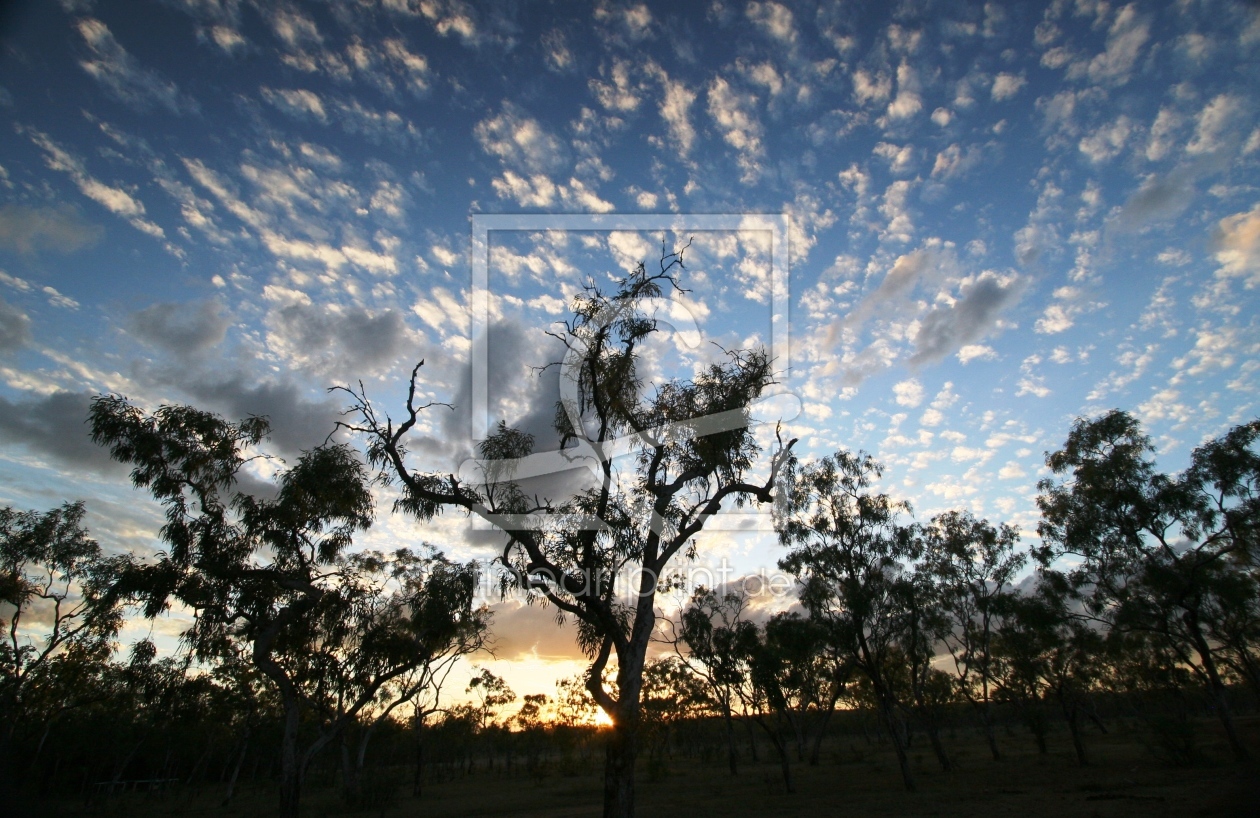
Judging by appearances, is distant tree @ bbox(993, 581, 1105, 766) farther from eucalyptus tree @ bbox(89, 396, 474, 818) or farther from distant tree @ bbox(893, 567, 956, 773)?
eucalyptus tree @ bbox(89, 396, 474, 818)

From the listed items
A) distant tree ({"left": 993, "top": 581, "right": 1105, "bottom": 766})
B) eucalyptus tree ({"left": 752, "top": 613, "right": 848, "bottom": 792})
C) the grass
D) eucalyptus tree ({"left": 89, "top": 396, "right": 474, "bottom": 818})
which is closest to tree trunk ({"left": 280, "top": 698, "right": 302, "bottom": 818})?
eucalyptus tree ({"left": 89, "top": 396, "right": 474, "bottom": 818})

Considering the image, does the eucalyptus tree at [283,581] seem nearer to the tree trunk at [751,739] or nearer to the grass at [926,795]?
the grass at [926,795]

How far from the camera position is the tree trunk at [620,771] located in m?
9.81

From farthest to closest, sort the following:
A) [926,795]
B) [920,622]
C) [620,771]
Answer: [920,622] → [926,795] → [620,771]

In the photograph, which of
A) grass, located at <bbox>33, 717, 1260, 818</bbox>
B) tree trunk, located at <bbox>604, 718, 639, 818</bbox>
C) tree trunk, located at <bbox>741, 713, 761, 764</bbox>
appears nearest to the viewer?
tree trunk, located at <bbox>604, 718, 639, 818</bbox>

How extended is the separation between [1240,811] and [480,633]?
21344 millimetres

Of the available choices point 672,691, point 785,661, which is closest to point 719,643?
point 785,661

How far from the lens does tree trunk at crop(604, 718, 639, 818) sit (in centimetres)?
981

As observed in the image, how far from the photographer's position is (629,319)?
12.1m

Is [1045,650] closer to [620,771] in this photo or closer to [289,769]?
[620,771]

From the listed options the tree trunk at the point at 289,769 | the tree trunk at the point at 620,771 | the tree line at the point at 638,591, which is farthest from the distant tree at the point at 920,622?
the tree trunk at the point at 289,769

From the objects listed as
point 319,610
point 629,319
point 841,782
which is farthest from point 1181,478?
point 319,610

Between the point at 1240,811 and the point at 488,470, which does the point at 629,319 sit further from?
the point at 1240,811

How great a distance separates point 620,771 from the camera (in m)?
9.90
